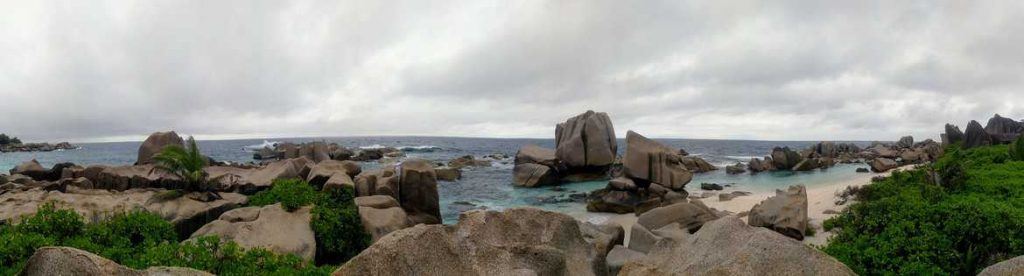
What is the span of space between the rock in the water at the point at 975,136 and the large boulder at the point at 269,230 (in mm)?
65977

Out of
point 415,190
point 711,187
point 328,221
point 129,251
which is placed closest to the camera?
point 129,251

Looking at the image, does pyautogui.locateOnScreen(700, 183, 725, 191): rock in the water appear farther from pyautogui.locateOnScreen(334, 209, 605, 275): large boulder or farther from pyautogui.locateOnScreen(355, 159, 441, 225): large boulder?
pyautogui.locateOnScreen(334, 209, 605, 275): large boulder

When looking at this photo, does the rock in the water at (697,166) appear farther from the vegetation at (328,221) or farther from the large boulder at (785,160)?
the vegetation at (328,221)

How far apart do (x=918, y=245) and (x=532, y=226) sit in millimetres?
7003

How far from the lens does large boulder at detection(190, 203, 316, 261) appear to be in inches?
532

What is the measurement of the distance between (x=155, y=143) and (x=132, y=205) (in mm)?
22125

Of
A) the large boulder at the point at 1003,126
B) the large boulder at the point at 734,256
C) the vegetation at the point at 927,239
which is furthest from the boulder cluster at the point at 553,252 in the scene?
the large boulder at the point at 1003,126

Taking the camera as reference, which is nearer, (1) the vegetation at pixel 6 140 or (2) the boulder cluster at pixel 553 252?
(2) the boulder cluster at pixel 553 252

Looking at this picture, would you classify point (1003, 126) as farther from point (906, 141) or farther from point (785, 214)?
point (785, 214)

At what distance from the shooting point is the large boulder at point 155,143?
117 feet

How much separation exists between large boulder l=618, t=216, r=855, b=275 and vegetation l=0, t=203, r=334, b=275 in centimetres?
583

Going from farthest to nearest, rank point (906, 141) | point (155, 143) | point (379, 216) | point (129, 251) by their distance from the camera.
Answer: point (906, 141), point (155, 143), point (379, 216), point (129, 251)

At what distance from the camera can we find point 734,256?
21.5ft

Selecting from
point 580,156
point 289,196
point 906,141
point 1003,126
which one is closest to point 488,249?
point 289,196
